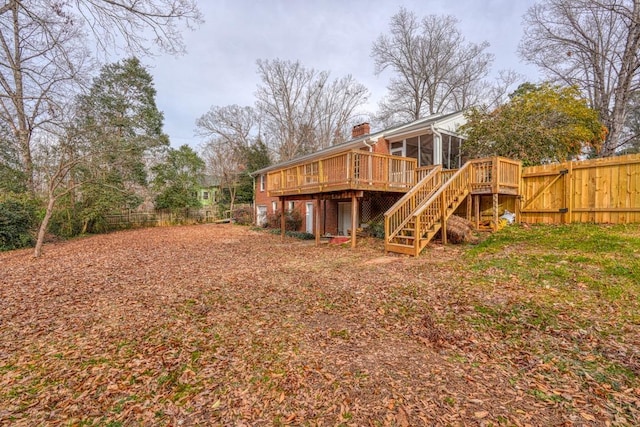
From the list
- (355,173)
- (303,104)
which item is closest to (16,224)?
(355,173)

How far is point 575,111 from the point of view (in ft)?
41.9

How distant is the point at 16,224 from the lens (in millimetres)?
11664

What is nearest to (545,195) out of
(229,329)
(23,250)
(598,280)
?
(598,280)

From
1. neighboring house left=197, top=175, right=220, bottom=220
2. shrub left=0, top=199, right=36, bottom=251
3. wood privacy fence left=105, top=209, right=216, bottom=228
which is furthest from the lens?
neighboring house left=197, top=175, right=220, bottom=220

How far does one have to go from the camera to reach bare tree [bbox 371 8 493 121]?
25.0 m

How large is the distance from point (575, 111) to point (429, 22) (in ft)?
58.9

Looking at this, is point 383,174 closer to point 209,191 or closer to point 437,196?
point 437,196

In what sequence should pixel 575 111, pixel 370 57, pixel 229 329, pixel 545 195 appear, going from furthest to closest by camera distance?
pixel 370 57, pixel 575 111, pixel 545 195, pixel 229 329

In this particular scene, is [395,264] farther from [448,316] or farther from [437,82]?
[437,82]

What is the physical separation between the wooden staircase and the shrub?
47.4 feet

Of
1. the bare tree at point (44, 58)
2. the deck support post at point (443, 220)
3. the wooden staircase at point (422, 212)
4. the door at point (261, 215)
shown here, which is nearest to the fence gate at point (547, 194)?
the wooden staircase at point (422, 212)

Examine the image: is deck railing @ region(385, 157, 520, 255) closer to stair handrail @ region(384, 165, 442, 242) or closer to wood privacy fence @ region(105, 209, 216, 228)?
stair handrail @ region(384, 165, 442, 242)

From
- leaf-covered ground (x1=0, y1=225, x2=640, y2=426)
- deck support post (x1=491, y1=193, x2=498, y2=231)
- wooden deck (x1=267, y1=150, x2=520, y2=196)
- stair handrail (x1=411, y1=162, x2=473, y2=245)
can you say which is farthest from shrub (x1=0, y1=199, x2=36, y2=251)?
deck support post (x1=491, y1=193, x2=498, y2=231)

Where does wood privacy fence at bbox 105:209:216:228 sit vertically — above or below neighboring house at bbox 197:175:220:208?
below
